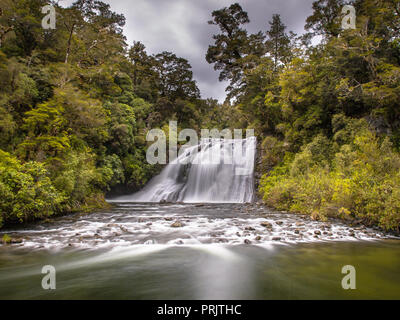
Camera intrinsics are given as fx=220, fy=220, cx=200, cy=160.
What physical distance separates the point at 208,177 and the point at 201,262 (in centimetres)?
1275

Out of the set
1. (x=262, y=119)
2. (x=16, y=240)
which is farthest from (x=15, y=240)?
(x=262, y=119)

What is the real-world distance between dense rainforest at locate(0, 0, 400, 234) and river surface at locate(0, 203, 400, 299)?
140cm

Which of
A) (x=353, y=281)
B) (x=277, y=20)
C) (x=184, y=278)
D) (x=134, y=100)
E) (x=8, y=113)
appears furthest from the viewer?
(x=277, y=20)

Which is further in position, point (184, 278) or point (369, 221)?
point (369, 221)

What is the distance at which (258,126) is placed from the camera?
18.2 meters

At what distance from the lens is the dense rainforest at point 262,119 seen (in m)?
6.73

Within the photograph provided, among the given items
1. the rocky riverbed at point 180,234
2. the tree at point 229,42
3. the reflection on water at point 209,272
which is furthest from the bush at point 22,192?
the tree at point 229,42

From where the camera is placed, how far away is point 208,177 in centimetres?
1655

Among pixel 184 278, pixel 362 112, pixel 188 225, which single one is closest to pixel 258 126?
pixel 362 112

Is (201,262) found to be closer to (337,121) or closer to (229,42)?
(337,121)

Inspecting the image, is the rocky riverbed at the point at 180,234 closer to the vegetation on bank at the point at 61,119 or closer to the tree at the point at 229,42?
the vegetation on bank at the point at 61,119

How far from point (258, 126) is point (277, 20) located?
1266 cm

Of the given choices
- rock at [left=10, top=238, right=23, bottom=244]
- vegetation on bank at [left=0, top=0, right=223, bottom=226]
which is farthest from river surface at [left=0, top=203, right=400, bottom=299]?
vegetation on bank at [left=0, top=0, right=223, bottom=226]

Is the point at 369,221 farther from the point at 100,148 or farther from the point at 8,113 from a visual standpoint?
the point at 100,148
